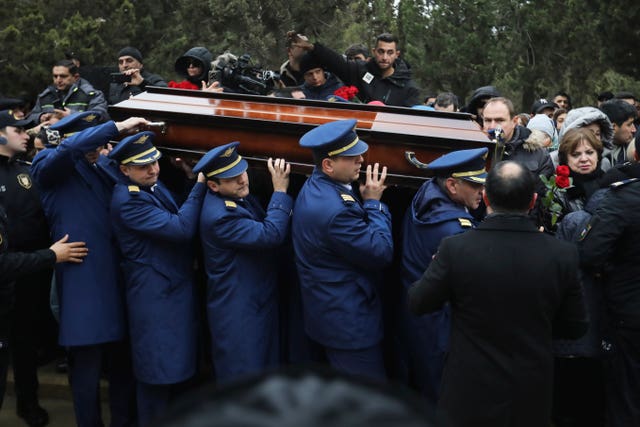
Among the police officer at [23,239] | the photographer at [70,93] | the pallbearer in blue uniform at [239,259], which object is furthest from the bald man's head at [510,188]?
the photographer at [70,93]

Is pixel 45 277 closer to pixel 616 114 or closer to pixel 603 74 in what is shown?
pixel 616 114

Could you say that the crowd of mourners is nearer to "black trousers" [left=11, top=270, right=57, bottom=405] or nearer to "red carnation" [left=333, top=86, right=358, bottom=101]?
"black trousers" [left=11, top=270, right=57, bottom=405]

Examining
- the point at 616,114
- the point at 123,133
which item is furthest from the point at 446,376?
the point at 616,114

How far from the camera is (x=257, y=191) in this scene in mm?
3912

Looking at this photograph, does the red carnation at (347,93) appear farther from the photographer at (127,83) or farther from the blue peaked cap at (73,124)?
the photographer at (127,83)

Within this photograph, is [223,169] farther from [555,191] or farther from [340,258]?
[555,191]

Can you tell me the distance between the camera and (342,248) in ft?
9.82

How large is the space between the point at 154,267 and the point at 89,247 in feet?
1.25

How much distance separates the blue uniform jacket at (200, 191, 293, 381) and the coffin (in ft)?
1.01

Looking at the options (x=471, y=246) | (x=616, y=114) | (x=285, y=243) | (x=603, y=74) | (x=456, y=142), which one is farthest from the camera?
(x=603, y=74)

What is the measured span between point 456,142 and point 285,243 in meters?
0.97

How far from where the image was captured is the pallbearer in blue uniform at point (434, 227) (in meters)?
2.99

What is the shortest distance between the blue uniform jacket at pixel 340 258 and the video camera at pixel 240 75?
128 centimetres

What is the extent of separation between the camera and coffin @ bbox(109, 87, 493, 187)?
10.8 ft
